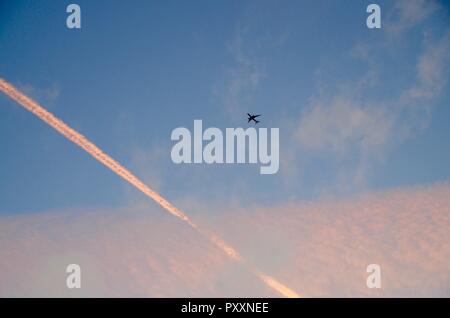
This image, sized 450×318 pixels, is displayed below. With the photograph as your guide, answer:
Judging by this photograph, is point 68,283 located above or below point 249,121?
below
